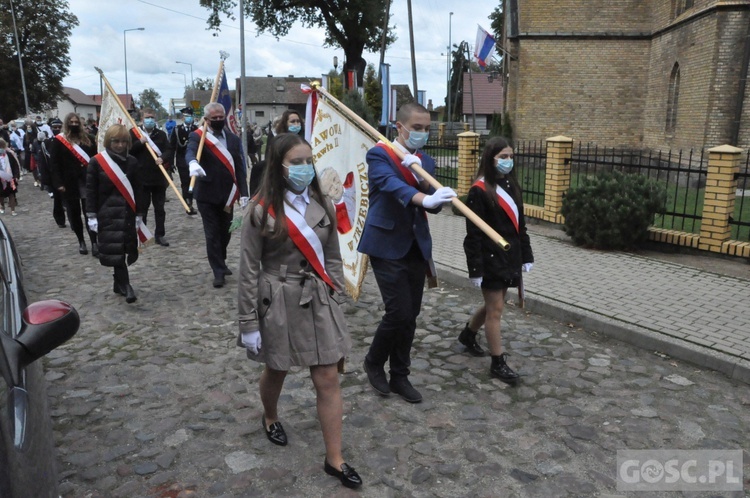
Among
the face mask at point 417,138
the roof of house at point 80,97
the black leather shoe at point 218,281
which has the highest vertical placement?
the roof of house at point 80,97

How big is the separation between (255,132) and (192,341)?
21.7 meters

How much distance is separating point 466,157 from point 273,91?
89.2m

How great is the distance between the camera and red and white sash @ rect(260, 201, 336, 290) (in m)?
3.25

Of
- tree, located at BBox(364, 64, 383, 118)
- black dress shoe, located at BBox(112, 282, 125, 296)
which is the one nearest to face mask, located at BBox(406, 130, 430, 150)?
black dress shoe, located at BBox(112, 282, 125, 296)

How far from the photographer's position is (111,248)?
6.52m

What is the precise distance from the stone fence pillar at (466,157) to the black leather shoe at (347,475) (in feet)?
32.6

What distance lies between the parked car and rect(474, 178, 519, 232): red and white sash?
2959mm

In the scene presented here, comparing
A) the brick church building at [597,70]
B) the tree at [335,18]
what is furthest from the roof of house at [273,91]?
the brick church building at [597,70]

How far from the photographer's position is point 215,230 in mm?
7242

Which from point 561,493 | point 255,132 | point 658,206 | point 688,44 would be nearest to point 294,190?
Answer: point 561,493

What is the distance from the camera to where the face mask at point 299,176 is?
3.24 m

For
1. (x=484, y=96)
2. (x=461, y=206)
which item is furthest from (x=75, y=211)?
(x=484, y=96)

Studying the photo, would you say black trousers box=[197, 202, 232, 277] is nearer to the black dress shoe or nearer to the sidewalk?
the black dress shoe

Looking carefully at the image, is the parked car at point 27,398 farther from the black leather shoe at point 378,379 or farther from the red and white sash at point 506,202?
the red and white sash at point 506,202
